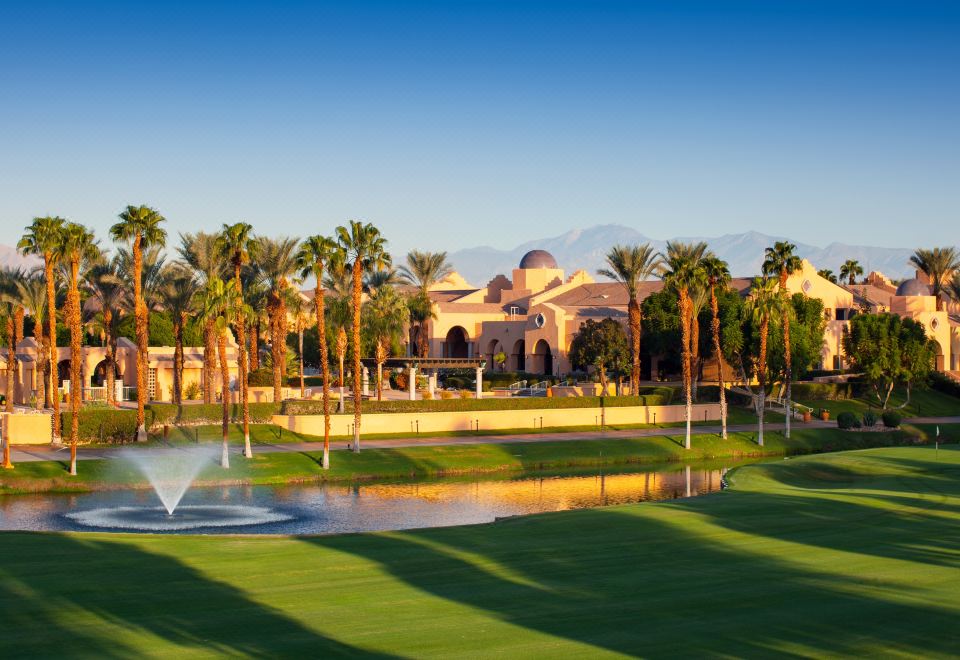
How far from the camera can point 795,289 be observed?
106 m

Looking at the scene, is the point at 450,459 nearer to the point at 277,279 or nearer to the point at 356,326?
the point at 356,326

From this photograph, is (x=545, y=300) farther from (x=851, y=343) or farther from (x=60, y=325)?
(x=60, y=325)

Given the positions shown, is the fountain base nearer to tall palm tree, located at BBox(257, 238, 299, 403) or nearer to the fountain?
the fountain

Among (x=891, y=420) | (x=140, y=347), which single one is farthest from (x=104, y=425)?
(x=891, y=420)

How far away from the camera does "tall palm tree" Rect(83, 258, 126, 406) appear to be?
7369cm

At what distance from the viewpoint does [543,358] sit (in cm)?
10750

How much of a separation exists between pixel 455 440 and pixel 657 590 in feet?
138

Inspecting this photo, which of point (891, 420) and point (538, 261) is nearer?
point (891, 420)

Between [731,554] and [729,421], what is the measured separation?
53.5 metres

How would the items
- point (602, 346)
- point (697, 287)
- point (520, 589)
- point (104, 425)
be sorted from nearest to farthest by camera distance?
point (520, 589) < point (104, 425) < point (697, 287) < point (602, 346)

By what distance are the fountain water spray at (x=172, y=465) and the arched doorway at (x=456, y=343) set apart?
2455 inches

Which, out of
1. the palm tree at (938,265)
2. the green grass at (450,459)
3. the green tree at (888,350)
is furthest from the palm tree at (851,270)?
the green grass at (450,459)

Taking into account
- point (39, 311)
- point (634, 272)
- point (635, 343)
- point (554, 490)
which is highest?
point (634, 272)

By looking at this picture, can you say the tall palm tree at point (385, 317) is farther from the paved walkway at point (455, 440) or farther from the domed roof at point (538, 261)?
the domed roof at point (538, 261)
